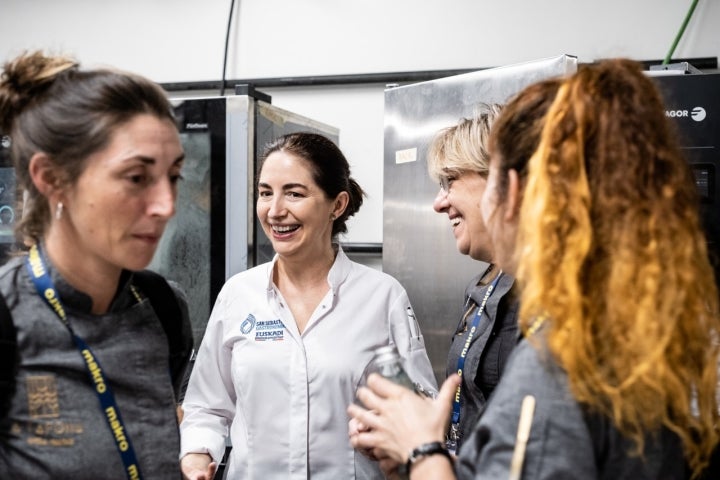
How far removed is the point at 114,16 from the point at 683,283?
3365 mm

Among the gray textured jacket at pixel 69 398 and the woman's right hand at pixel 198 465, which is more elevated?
the gray textured jacket at pixel 69 398

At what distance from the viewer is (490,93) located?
2.33 meters

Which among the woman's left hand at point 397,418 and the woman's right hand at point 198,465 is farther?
the woman's right hand at point 198,465

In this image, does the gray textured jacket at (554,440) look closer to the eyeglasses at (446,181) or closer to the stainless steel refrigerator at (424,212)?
the eyeglasses at (446,181)

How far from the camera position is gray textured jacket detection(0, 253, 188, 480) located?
41.6 inches

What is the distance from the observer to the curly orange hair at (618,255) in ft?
3.07

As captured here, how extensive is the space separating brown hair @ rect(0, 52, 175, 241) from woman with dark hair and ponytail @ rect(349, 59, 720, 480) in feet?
2.09

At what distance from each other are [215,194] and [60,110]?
1285 mm

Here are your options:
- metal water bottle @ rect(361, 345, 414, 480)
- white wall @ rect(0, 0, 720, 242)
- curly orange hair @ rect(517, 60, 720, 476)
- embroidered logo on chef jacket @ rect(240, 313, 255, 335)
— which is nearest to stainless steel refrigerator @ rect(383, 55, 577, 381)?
white wall @ rect(0, 0, 720, 242)

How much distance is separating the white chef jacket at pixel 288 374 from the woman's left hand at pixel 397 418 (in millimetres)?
582

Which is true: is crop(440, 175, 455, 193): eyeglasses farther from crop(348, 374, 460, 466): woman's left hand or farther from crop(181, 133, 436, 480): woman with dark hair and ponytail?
crop(348, 374, 460, 466): woman's left hand

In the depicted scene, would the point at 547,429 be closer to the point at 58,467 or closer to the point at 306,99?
the point at 58,467

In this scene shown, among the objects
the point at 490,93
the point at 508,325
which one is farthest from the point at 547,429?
the point at 490,93

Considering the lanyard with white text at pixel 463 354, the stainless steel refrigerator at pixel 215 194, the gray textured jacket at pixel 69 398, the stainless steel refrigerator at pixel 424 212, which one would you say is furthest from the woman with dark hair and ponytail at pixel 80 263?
the stainless steel refrigerator at pixel 424 212
